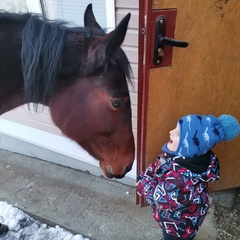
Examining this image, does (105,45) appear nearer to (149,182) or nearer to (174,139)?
(174,139)

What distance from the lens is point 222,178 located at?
2.52 metres

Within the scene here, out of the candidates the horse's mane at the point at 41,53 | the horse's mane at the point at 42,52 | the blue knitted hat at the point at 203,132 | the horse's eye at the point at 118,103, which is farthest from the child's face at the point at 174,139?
the horse's mane at the point at 41,53

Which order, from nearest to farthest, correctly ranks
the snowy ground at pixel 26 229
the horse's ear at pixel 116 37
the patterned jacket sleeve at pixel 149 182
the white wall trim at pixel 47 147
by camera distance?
1. the horse's ear at pixel 116 37
2. the patterned jacket sleeve at pixel 149 182
3. the snowy ground at pixel 26 229
4. the white wall trim at pixel 47 147

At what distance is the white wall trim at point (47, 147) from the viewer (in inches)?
121

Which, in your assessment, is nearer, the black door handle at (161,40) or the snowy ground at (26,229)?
the black door handle at (161,40)

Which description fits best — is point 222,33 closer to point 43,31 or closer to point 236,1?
point 236,1

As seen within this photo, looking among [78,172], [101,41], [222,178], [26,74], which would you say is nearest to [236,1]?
[101,41]

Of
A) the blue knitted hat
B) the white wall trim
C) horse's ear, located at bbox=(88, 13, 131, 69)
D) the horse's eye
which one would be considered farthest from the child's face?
the white wall trim

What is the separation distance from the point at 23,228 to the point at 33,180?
2.18 ft

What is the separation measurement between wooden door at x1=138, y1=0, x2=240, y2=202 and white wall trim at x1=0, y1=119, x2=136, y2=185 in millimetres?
1024

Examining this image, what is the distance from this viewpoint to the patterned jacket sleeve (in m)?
1.74

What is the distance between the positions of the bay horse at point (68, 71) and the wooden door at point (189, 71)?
24 centimetres

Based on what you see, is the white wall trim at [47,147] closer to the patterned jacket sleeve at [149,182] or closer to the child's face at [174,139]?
the patterned jacket sleeve at [149,182]

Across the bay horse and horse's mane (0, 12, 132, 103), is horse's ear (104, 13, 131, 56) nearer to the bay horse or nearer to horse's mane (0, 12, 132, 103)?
the bay horse
